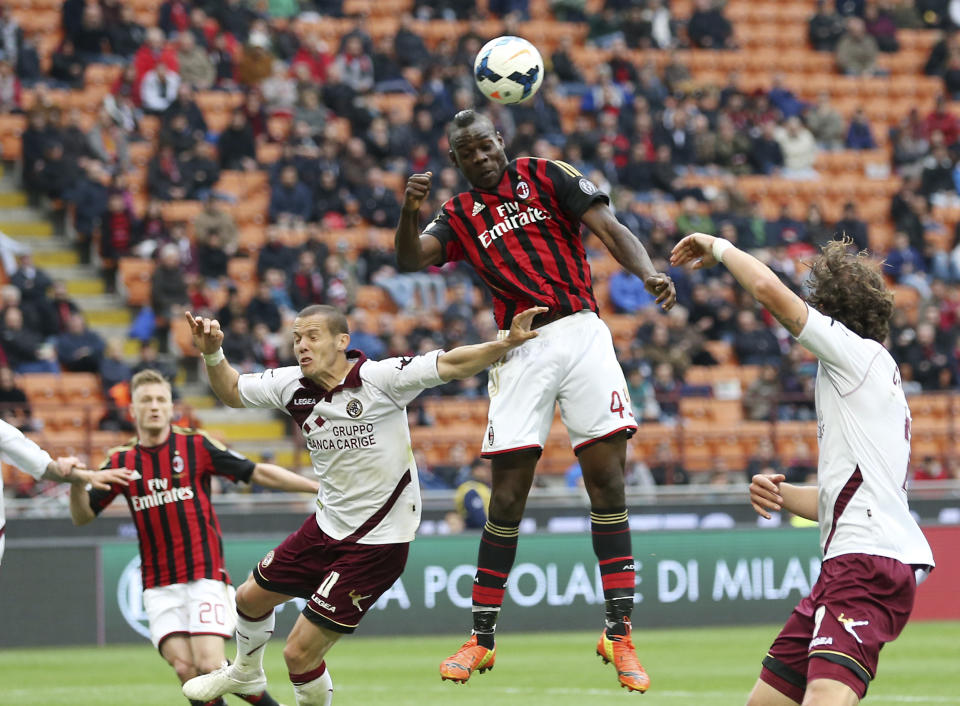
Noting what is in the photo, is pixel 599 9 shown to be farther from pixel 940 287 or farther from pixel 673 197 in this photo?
pixel 940 287

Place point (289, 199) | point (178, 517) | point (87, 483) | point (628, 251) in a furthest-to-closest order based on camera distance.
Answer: point (289, 199), point (178, 517), point (87, 483), point (628, 251)

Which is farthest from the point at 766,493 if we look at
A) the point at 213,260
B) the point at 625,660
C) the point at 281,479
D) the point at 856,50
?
the point at 856,50

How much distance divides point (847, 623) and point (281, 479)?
13.5 feet

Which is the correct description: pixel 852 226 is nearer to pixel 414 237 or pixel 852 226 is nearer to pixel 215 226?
pixel 215 226

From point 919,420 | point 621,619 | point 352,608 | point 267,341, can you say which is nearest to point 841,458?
point 621,619

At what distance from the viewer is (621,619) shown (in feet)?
25.8

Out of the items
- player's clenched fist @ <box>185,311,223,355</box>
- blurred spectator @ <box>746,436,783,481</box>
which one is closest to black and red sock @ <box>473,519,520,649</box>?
player's clenched fist @ <box>185,311,223,355</box>

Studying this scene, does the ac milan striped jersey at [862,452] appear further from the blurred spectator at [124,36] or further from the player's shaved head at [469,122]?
the blurred spectator at [124,36]

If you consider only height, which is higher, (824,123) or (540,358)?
(824,123)

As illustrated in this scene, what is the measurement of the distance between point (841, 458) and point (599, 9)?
21.5 m

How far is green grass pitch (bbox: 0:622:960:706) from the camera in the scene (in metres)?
11.5

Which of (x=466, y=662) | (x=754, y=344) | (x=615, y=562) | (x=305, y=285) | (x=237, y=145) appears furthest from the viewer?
(x=754, y=344)

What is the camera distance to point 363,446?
8.14 m

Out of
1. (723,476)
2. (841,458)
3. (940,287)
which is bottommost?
(723,476)
